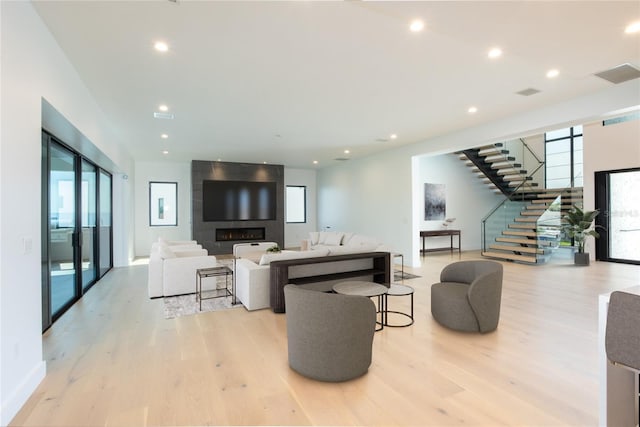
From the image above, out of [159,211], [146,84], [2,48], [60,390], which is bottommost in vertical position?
[60,390]

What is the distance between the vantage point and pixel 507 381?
266 centimetres

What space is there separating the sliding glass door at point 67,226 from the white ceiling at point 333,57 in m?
1.09

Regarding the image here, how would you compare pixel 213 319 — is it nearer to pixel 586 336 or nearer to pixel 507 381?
pixel 507 381

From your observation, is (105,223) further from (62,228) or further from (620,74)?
(620,74)

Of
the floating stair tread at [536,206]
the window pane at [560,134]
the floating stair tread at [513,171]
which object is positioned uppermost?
the window pane at [560,134]

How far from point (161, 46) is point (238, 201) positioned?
7.71 m

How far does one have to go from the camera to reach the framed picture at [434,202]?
34.1 ft

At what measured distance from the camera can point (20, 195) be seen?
8.02 feet

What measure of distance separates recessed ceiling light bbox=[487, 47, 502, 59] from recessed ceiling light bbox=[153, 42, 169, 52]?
336cm

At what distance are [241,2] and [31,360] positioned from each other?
335cm

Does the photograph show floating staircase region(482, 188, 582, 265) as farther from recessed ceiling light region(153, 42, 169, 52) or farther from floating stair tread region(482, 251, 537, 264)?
recessed ceiling light region(153, 42, 169, 52)

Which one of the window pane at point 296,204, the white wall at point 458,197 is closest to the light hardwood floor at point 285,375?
the white wall at point 458,197

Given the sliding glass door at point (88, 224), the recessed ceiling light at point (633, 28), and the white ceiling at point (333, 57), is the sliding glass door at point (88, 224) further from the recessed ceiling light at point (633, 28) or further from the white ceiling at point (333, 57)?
the recessed ceiling light at point (633, 28)

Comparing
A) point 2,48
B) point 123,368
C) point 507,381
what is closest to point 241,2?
point 2,48
